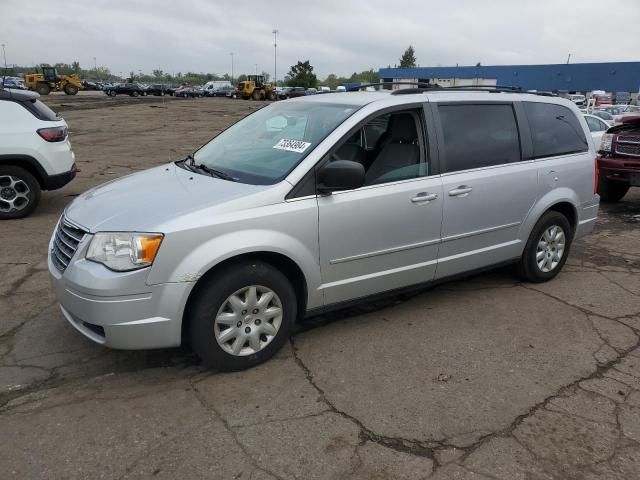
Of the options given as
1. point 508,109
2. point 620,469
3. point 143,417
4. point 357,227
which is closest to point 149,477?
point 143,417

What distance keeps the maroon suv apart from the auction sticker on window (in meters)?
6.85

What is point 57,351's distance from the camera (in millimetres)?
3732

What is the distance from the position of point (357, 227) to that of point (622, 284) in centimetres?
321

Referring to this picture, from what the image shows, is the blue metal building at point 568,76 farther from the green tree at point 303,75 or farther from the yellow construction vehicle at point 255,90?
the green tree at point 303,75

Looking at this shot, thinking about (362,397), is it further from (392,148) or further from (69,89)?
(69,89)

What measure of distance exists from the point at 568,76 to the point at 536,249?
2514 inches

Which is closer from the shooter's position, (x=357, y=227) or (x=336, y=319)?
(x=357, y=227)

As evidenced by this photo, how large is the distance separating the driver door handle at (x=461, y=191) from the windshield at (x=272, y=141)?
1010mm

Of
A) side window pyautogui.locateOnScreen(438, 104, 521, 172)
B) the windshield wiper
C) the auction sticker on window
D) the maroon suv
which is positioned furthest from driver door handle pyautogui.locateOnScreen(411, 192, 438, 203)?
the maroon suv

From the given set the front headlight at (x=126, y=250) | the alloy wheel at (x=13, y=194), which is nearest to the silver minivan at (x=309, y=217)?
the front headlight at (x=126, y=250)

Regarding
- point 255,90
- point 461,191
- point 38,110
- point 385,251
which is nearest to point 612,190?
point 461,191

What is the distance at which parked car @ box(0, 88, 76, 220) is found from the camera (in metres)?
6.93

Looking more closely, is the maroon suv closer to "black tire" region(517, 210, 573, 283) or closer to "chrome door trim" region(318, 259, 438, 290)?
"black tire" region(517, 210, 573, 283)

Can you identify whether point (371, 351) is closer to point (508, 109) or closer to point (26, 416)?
point (26, 416)
